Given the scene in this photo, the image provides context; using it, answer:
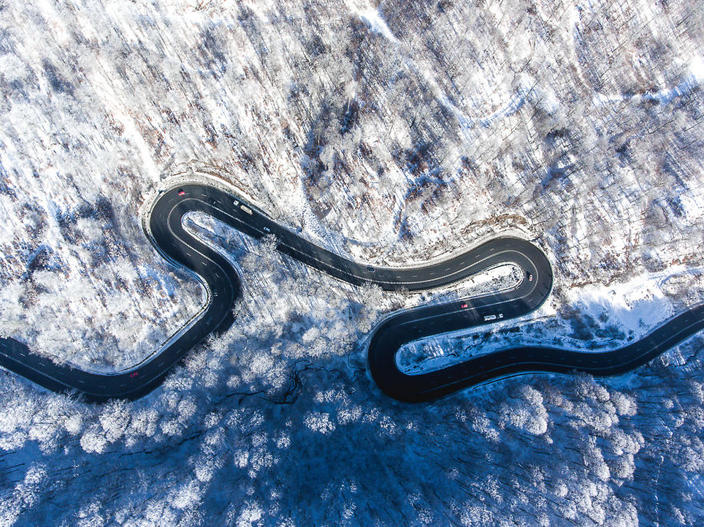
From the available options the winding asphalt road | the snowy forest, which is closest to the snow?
the snowy forest

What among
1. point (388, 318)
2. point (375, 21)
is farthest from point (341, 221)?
point (375, 21)

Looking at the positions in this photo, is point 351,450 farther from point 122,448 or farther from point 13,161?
point 13,161

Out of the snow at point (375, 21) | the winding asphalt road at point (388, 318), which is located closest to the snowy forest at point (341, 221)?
the snow at point (375, 21)

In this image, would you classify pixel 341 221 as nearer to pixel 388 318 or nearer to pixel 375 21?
pixel 388 318

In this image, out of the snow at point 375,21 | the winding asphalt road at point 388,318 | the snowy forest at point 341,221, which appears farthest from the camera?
the winding asphalt road at point 388,318

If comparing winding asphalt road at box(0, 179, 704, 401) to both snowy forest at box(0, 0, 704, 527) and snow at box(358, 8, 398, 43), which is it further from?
snow at box(358, 8, 398, 43)

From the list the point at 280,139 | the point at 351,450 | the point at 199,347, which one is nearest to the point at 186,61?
the point at 280,139

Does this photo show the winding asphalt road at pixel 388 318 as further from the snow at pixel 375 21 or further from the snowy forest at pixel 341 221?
the snow at pixel 375 21
